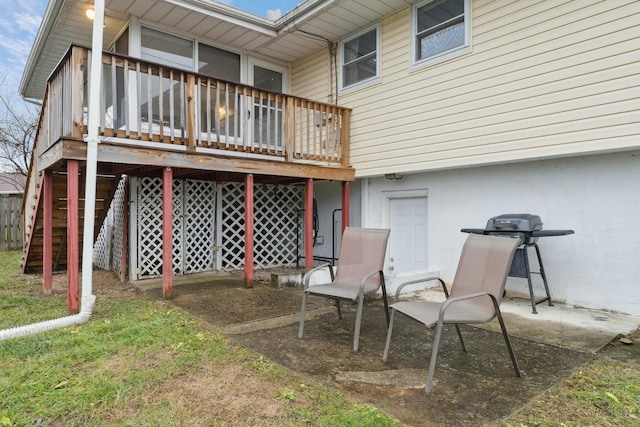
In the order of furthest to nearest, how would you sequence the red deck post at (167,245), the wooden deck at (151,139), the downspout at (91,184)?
the red deck post at (167,245)
the wooden deck at (151,139)
the downspout at (91,184)

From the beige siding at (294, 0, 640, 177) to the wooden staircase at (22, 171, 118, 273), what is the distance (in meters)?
4.52

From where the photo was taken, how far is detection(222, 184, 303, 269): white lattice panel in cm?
784

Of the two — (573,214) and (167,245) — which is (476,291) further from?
(167,245)

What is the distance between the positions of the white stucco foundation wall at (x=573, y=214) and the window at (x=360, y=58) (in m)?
2.49

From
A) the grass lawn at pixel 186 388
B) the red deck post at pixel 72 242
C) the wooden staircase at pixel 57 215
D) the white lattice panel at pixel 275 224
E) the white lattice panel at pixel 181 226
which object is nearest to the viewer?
the grass lawn at pixel 186 388

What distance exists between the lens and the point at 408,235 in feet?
23.2

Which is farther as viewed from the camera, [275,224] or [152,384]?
[275,224]

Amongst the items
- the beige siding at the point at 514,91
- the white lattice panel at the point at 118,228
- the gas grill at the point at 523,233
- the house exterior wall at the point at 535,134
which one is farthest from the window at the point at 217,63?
the gas grill at the point at 523,233

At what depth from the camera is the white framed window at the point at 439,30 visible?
18.8 ft

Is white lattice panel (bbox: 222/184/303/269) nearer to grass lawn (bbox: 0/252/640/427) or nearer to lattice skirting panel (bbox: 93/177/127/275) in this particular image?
lattice skirting panel (bbox: 93/177/127/275)

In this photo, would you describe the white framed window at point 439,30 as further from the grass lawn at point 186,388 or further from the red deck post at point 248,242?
the grass lawn at point 186,388

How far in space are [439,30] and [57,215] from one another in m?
6.78

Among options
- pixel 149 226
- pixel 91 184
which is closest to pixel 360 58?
A: pixel 149 226

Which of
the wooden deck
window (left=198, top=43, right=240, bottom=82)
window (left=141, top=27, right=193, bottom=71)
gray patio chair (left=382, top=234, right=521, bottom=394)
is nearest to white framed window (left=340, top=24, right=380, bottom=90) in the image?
the wooden deck
